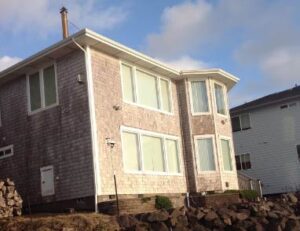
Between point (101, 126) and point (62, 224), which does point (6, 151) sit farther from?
point (62, 224)

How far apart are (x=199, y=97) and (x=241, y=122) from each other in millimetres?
10514

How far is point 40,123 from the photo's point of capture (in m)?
22.3

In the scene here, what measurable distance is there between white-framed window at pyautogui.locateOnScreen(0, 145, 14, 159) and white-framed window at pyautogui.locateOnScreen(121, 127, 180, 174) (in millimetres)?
5229

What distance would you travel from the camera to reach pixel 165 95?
25.5 metres

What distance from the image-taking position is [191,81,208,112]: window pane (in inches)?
1045

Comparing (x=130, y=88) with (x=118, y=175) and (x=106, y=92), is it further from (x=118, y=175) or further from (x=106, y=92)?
(x=118, y=175)

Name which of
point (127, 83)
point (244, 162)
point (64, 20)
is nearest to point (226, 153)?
point (127, 83)

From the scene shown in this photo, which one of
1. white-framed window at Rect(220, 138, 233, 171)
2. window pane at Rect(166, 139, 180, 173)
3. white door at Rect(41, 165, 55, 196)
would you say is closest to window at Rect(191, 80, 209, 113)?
white-framed window at Rect(220, 138, 233, 171)

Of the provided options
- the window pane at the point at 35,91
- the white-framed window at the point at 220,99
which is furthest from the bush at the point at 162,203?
the white-framed window at the point at 220,99

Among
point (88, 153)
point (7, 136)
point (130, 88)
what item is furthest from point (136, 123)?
point (7, 136)

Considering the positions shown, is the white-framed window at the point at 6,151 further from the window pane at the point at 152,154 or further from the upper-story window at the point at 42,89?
the window pane at the point at 152,154

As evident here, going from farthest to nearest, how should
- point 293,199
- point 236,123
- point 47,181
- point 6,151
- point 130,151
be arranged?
point 236,123 < point 293,199 < point 6,151 < point 130,151 < point 47,181

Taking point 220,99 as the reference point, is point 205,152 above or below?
below

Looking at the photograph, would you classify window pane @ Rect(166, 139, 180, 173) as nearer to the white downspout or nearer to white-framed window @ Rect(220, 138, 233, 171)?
white-framed window @ Rect(220, 138, 233, 171)
